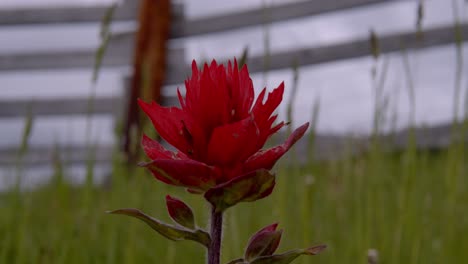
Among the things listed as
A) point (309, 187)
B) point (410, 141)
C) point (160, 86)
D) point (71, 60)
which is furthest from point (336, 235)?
point (71, 60)

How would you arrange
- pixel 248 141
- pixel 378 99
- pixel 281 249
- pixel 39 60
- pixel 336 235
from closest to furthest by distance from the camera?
pixel 248 141 → pixel 378 99 → pixel 281 249 → pixel 336 235 → pixel 39 60

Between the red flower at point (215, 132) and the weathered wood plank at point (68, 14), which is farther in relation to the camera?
the weathered wood plank at point (68, 14)

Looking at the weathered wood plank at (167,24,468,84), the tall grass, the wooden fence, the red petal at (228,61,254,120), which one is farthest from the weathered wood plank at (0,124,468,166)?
the red petal at (228,61,254,120)

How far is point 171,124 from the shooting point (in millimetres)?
410

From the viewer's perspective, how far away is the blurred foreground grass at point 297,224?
0.92 meters

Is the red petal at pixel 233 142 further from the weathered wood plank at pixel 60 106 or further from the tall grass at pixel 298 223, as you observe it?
the weathered wood plank at pixel 60 106

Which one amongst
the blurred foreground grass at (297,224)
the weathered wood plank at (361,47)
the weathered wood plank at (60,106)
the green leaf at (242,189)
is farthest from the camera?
the weathered wood plank at (60,106)

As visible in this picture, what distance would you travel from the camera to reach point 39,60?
441 cm

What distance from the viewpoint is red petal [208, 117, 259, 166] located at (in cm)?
38

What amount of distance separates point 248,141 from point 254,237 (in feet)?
0.23

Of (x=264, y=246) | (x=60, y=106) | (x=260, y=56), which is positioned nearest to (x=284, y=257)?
(x=264, y=246)

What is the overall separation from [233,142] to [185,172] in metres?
0.03

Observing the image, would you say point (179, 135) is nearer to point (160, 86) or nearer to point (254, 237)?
point (254, 237)

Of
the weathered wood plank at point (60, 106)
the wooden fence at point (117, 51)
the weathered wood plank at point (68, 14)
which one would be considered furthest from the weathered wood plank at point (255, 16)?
the weathered wood plank at point (60, 106)
